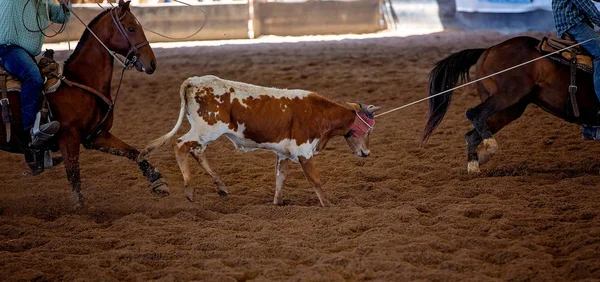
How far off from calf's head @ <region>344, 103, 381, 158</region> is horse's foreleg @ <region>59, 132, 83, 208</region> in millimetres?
2364

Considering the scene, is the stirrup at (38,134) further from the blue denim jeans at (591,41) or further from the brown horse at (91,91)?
the blue denim jeans at (591,41)

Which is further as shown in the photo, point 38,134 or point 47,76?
point 47,76

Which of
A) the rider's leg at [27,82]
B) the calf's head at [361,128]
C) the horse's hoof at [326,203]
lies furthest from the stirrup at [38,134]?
the calf's head at [361,128]

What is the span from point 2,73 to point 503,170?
471 cm

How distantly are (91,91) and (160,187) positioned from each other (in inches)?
40.4

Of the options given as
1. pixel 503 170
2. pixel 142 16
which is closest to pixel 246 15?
pixel 142 16

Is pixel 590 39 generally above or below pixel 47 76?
above

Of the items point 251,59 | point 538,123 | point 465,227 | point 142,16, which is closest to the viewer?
point 465,227

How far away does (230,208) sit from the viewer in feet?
20.6

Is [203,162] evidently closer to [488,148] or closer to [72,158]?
[72,158]

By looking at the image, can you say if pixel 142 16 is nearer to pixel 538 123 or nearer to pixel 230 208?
pixel 538 123

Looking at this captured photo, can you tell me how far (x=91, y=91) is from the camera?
6.32m

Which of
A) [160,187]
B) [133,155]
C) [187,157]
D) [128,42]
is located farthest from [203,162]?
[128,42]

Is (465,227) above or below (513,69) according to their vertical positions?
below
